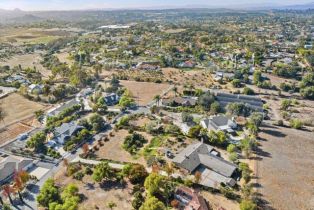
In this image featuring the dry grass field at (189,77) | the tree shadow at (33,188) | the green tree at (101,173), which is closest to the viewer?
the tree shadow at (33,188)

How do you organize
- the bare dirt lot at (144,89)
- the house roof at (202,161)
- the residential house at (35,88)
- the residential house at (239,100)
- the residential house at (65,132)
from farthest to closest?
the residential house at (35,88)
the bare dirt lot at (144,89)
the residential house at (239,100)
the residential house at (65,132)
the house roof at (202,161)

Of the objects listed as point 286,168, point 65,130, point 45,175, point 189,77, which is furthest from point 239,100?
point 45,175

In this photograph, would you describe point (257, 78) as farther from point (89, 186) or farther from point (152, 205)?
point (152, 205)

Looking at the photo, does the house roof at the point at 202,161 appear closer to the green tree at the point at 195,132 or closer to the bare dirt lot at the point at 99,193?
the green tree at the point at 195,132

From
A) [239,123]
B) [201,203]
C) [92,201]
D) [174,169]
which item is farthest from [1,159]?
[239,123]

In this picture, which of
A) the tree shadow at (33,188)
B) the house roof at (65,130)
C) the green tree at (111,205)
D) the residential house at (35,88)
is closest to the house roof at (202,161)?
the green tree at (111,205)

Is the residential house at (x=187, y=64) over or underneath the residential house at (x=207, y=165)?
over

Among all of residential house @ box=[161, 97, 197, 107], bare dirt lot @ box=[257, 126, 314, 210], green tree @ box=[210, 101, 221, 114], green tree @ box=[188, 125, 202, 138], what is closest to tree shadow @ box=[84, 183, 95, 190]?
green tree @ box=[188, 125, 202, 138]
